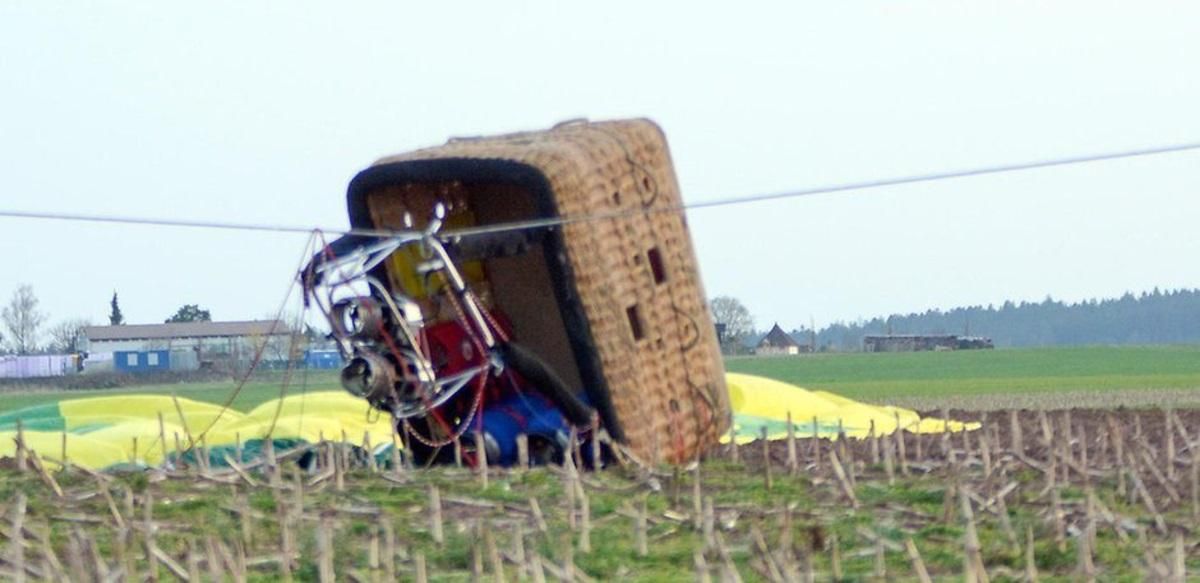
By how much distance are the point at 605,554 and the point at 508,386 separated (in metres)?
4.22

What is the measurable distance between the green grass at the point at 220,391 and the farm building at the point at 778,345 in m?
23.5

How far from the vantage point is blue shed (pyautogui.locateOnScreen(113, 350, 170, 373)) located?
54.1 m

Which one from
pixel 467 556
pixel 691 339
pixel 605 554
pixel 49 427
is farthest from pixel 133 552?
pixel 49 427

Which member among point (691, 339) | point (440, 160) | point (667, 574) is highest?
point (440, 160)

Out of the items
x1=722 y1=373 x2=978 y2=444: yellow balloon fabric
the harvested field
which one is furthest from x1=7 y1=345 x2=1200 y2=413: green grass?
the harvested field

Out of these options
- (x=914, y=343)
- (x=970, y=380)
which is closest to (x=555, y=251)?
(x=970, y=380)

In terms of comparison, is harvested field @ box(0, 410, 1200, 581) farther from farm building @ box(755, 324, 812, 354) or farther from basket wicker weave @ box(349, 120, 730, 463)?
farm building @ box(755, 324, 812, 354)

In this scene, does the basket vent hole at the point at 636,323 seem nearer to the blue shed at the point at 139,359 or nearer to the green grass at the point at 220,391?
the green grass at the point at 220,391

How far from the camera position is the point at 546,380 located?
35.2 ft

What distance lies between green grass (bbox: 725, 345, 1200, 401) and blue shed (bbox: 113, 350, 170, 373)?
55.3 ft

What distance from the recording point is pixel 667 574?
6.68 m

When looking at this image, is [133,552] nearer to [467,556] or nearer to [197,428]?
[467,556]

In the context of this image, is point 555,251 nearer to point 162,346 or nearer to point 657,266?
point 657,266

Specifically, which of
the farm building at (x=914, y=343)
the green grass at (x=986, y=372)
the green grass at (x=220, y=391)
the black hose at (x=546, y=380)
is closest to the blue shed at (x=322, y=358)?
the green grass at (x=220, y=391)
